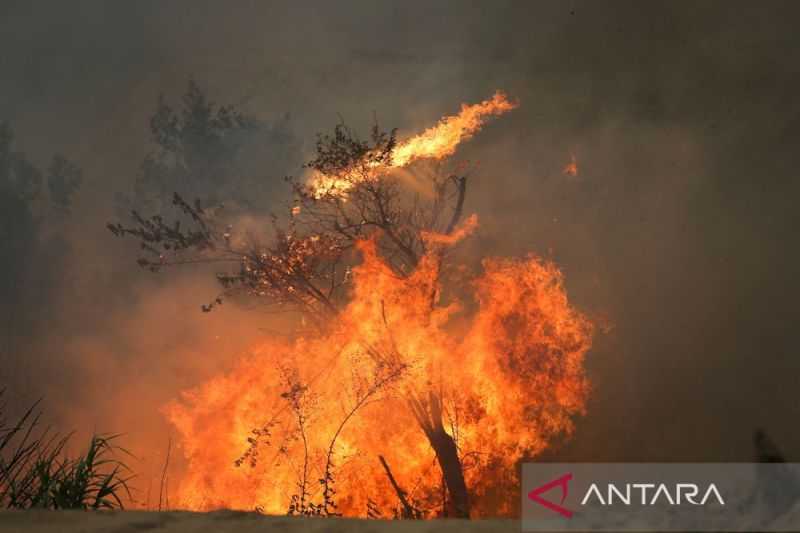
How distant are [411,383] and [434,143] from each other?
447cm

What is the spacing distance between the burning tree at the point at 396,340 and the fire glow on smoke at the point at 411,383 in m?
0.03

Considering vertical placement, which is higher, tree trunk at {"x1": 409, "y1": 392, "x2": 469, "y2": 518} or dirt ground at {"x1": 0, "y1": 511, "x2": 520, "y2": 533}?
tree trunk at {"x1": 409, "y1": 392, "x2": 469, "y2": 518}

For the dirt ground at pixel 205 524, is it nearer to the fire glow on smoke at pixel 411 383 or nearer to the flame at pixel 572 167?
the fire glow on smoke at pixel 411 383

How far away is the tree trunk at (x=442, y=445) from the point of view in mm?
12586

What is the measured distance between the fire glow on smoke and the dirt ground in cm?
685

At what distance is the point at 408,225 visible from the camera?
44.1 ft

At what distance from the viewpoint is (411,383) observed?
1262 cm

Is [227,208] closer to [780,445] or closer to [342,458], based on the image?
[342,458]

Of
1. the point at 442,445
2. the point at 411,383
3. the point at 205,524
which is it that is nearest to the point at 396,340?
the point at 411,383

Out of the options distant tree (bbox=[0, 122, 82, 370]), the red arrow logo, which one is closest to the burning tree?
the red arrow logo

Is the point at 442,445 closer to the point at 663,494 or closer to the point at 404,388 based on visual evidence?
the point at 404,388

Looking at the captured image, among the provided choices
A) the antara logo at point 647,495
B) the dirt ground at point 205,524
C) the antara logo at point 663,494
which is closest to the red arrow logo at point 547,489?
the antara logo at point 647,495

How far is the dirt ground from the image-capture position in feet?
16.2

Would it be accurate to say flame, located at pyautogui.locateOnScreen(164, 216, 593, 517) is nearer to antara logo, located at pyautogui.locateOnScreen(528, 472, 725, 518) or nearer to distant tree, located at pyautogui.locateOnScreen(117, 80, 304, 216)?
antara logo, located at pyautogui.locateOnScreen(528, 472, 725, 518)
